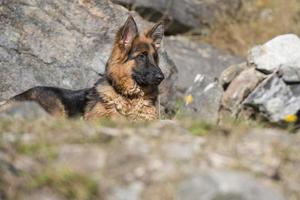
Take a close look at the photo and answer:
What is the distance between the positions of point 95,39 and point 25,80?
1.40 metres

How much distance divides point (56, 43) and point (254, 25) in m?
7.15

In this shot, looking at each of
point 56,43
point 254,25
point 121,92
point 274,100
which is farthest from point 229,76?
point 254,25

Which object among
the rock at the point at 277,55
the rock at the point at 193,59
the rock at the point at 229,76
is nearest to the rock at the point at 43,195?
the rock at the point at 277,55

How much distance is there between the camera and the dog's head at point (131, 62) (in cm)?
1099

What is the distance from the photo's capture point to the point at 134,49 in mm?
11133

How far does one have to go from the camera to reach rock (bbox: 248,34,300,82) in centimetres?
1351

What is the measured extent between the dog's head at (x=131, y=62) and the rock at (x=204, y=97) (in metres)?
2.57

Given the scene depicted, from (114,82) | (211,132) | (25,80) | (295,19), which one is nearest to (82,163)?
(211,132)

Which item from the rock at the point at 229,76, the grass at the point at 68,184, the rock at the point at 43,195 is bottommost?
the rock at the point at 229,76

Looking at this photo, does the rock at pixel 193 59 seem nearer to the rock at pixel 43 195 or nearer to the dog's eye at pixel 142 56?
the dog's eye at pixel 142 56

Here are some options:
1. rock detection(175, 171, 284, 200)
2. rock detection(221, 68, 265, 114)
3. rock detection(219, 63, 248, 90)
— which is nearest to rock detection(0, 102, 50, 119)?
rock detection(175, 171, 284, 200)

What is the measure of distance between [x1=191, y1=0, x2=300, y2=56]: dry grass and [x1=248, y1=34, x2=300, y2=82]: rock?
13.1 ft

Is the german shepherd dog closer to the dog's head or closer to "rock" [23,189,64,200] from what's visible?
the dog's head

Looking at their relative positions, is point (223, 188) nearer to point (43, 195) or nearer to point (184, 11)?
point (43, 195)
